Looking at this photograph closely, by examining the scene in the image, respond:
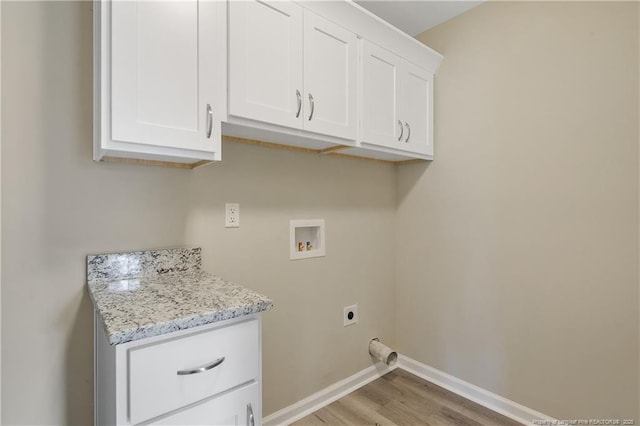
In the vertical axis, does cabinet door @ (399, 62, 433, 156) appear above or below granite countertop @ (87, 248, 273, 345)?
above

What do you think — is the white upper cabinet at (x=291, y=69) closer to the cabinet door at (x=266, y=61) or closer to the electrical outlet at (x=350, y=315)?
the cabinet door at (x=266, y=61)

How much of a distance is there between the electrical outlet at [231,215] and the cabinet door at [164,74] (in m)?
0.47

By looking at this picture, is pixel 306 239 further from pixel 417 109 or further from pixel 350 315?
pixel 417 109

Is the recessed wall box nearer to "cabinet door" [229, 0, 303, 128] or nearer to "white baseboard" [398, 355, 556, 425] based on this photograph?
"cabinet door" [229, 0, 303, 128]

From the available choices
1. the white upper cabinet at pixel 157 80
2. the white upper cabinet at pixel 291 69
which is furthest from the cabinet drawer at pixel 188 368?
the white upper cabinet at pixel 291 69

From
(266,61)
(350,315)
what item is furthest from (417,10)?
(350,315)

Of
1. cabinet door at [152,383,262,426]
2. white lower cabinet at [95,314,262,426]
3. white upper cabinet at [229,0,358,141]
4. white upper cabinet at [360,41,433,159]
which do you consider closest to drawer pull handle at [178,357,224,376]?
white lower cabinet at [95,314,262,426]

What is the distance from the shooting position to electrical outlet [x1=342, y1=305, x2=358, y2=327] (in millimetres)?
2119

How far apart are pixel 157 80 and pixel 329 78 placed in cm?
80

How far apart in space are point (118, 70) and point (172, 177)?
523mm

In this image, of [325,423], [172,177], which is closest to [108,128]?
[172,177]

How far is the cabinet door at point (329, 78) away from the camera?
4.91 ft

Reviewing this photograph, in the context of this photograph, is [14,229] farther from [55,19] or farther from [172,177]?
[55,19]

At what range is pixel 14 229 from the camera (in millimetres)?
1127
